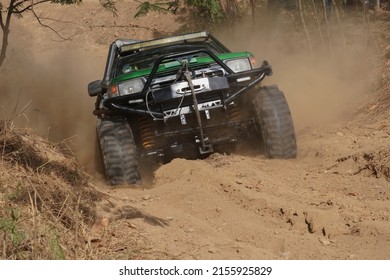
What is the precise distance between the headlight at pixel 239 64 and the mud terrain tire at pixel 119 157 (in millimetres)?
1581

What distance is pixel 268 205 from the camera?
19.8 ft

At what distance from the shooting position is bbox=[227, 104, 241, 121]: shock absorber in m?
8.02

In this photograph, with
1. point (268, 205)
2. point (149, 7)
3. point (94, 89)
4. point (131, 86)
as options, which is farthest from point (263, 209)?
point (149, 7)

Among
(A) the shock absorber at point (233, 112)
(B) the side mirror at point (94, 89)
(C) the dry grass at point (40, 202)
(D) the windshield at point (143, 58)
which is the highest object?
(D) the windshield at point (143, 58)

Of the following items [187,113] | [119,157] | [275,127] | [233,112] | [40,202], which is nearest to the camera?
[40,202]

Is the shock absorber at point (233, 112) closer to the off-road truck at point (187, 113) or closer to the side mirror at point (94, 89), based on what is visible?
the off-road truck at point (187, 113)

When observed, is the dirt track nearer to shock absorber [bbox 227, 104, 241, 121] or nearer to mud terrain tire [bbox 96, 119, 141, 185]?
mud terrain tire [bbox 96, 119, 141, 185]

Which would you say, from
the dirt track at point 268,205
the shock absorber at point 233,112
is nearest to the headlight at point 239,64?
the shock absorber at point 233,112

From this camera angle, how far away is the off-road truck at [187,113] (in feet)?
24.6

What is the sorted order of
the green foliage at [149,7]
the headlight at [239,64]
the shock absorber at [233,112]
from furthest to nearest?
the green foliage at [149,7] → the headlight at [239,64] → the shock absorber at [233,112]

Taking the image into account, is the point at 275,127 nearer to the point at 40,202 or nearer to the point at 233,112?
the point at 233,112

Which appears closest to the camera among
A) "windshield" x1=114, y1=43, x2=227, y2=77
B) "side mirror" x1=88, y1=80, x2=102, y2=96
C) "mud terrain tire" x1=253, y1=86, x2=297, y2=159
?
"mud terrain tire" x1=253, y1=86, x2=297, y2=159

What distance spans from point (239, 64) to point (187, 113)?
1062 millimetres

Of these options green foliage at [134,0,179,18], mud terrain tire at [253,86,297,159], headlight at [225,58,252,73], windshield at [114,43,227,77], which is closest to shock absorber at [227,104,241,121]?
mud terrain tire at [253,86,297,159]
